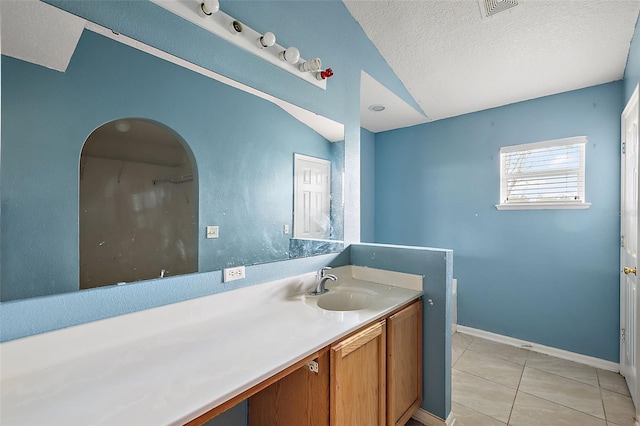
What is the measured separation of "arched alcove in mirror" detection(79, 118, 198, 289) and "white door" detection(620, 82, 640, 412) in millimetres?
2662

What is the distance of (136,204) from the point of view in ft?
3.91

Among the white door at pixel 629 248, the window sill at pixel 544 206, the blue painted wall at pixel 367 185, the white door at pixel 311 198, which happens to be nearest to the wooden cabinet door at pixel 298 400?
the white door at pixel 311 198

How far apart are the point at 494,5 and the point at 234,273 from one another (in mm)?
2264

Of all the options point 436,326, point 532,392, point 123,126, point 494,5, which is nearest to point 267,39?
point 123,126

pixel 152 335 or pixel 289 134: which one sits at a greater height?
pixel 289 134

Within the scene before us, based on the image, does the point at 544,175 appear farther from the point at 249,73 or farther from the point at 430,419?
the point at 249,73

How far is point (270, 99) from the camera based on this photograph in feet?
5.64

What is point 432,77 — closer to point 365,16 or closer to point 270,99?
point 365,16

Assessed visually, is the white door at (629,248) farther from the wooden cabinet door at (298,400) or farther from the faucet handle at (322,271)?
the wooden cabinet door at (298,400)

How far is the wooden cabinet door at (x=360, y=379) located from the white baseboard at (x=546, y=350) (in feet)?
7.23

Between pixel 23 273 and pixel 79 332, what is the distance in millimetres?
259

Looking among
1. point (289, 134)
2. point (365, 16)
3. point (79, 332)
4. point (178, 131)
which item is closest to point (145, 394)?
point (79, 332)

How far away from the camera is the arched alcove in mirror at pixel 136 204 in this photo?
3.56ft

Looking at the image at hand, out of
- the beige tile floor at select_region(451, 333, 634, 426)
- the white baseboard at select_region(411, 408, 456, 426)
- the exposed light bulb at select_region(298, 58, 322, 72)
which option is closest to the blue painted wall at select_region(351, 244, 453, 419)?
the white baseboard at select_region(411, 408, 456, 426)
